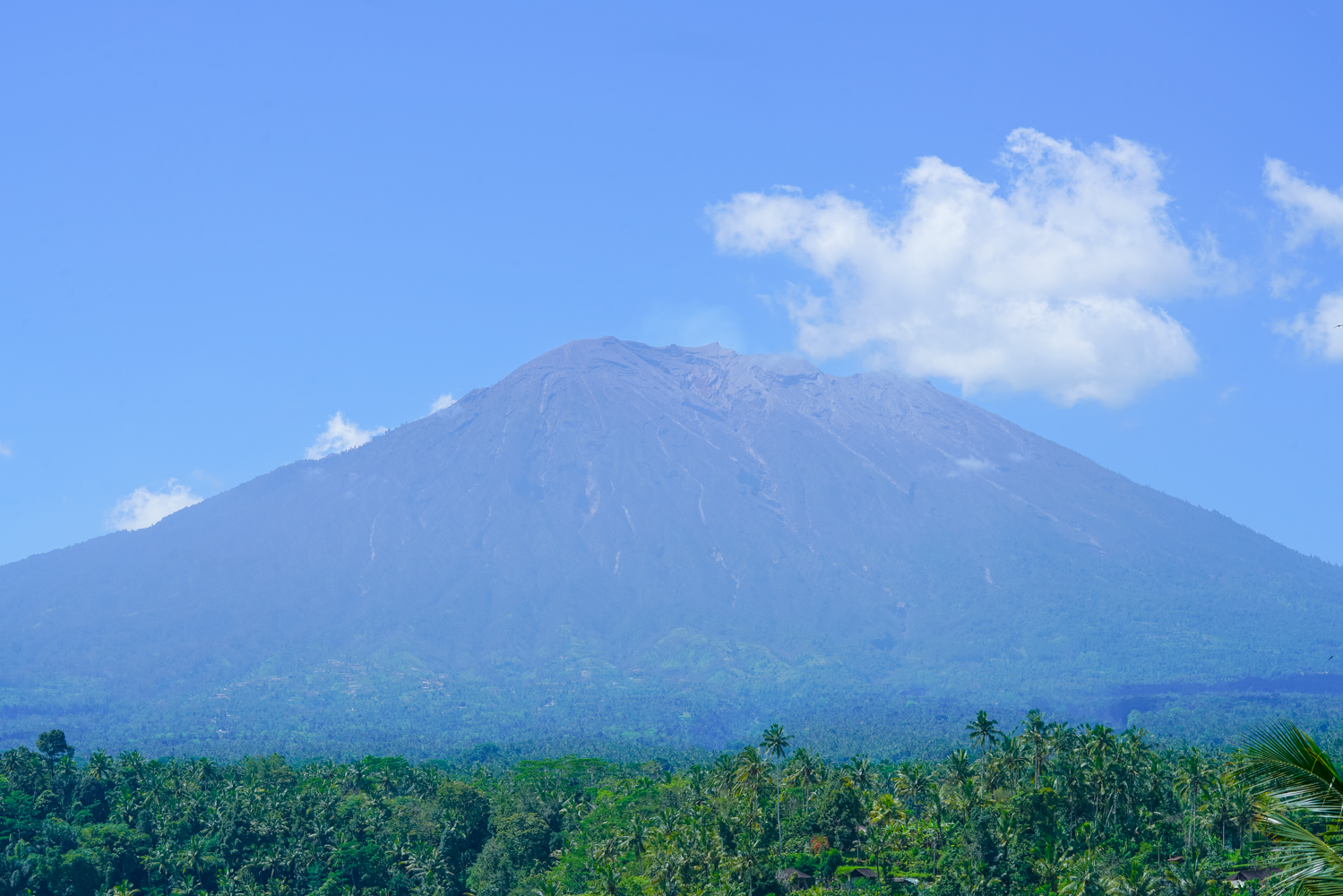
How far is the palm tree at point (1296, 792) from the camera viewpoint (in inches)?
371

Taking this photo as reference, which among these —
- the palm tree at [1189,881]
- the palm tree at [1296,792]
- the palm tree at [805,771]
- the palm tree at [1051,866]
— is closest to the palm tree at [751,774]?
the palm tree at [805,771]

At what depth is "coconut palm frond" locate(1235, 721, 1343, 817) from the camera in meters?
9.42

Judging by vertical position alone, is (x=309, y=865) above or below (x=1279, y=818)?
below

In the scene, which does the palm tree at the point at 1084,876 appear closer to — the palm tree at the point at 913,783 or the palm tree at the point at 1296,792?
the palm tree at the point at 913,783

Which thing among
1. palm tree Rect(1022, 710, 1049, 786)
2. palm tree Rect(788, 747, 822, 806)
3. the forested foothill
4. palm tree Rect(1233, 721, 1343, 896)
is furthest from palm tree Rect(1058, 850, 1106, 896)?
palm tree Rect(1233, 721, 1343, 896)

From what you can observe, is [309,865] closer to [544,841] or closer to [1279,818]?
[544,841]

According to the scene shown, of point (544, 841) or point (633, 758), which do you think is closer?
point (544, 841)

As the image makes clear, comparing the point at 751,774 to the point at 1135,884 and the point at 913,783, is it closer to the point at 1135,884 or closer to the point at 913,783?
the point at 913,783

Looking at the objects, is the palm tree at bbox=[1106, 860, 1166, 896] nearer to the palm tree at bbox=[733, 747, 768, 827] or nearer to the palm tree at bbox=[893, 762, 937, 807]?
the palm tree at bbox=[893, 762, 937, 807]

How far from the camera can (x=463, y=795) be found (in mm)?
70375

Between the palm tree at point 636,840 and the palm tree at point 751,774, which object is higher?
the palm tree at point 751,774

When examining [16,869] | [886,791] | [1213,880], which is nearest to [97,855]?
[16,869]

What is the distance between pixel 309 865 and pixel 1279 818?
2538 inches

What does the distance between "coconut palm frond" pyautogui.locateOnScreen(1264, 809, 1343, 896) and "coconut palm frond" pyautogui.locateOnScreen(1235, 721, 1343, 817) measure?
0.24 metres
